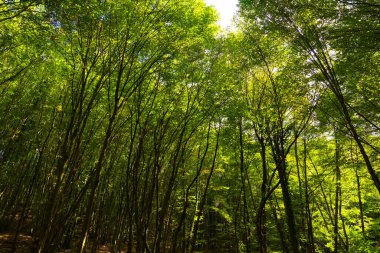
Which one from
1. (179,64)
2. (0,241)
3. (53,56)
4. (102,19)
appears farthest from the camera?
(0,241)

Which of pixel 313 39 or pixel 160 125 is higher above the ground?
pixel 313 39

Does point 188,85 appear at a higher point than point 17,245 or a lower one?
higher

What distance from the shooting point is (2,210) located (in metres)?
18.3

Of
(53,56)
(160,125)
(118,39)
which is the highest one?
(53,56)

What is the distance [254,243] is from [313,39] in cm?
1605

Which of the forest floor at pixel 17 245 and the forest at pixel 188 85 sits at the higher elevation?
the forest at pixel 188 85

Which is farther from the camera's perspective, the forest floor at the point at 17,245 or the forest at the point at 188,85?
the forest floor at the point at 17,245

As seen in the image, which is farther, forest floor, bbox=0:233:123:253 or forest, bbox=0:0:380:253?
forest floor, bbox=0:233:123:253

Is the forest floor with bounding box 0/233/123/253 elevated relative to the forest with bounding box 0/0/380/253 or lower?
lower

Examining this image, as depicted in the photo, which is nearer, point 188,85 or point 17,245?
point 188,85

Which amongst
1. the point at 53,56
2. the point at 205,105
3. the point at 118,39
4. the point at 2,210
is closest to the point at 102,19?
the point at 118,39

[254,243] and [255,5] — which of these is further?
[254,243]

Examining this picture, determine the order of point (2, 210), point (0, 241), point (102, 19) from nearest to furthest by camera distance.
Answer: point (102, 19), point (0, 241), point (2, 210)

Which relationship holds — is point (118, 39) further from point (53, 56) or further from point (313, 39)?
point (313, 39)
